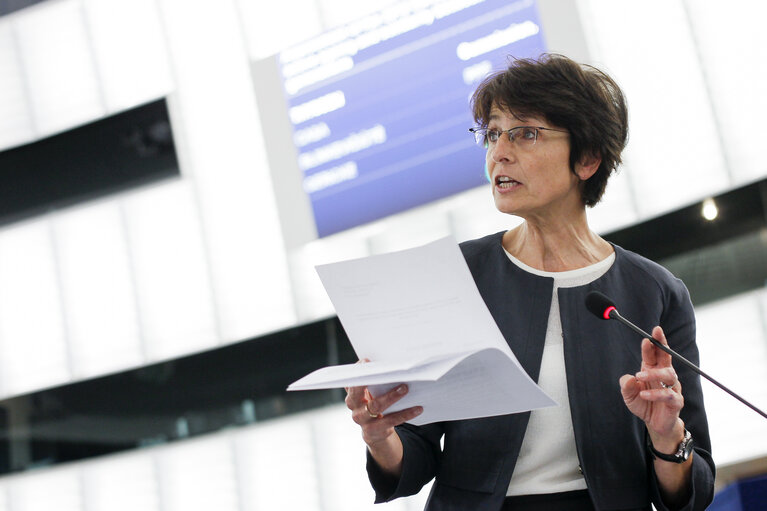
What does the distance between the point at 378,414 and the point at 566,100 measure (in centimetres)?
70

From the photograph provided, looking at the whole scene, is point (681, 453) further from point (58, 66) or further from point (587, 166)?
point (58, 66)

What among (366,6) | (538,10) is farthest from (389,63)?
(538,10)

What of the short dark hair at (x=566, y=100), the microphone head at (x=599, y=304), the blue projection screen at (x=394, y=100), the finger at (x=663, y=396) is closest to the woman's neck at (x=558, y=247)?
the short dark hair at (x=566, y=100)

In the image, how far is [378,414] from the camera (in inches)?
55.6

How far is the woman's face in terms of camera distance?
1.60 meters

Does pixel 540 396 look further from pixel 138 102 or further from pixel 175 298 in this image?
pixel 138 102

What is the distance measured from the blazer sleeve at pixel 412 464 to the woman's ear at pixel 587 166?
0.57 m

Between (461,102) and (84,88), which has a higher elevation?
(84,88)

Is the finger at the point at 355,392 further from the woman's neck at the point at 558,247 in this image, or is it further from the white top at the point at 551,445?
the woman's neck at the point at 558,247

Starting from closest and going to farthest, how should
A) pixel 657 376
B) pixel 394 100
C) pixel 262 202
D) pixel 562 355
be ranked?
pixel 657 376, pixel 562 355, pixel 394 100, pixel 262 202

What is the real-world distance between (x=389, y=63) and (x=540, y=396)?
2.88 m

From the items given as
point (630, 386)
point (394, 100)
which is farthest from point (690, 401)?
point (394, 100)

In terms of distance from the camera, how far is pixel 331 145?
401cm

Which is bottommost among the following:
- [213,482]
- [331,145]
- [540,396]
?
[213,482]
